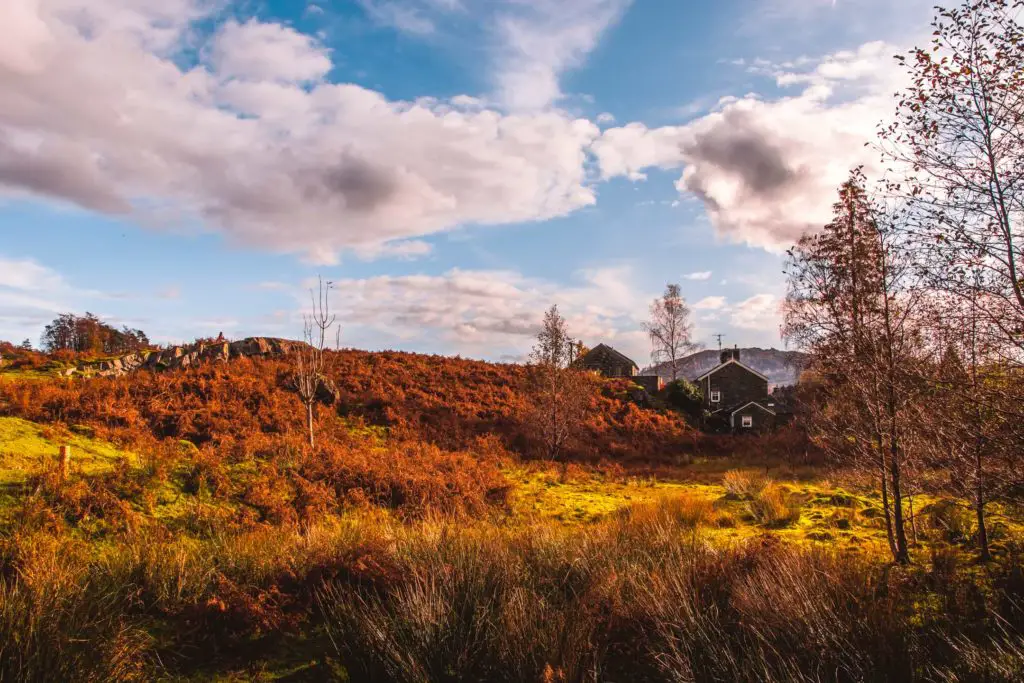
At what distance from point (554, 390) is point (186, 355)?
18.4 meters

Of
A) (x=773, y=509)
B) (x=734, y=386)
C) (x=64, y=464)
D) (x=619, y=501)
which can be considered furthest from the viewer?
(x=734, y=386)

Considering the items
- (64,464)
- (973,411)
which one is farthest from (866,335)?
(64,464)

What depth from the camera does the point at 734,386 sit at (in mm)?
41000

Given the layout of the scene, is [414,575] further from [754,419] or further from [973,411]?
[754,419]

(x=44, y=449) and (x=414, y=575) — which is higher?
(x=44, y=449)

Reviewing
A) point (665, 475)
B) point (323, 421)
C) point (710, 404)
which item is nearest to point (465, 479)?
point (323, 421)

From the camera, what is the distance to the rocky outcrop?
23.9 meters

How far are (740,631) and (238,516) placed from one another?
10274 mm

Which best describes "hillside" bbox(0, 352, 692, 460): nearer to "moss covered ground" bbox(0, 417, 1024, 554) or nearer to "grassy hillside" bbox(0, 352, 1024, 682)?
"grassy hillside" bbox(0, 352, 1024, 682)

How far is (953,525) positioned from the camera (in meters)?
12.7

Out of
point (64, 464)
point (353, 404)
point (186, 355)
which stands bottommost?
point (64, 464)

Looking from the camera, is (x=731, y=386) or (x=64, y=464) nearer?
(x=64, y=464)

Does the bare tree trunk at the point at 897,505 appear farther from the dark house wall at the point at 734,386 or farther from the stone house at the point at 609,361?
the stone house at the point at 609,361

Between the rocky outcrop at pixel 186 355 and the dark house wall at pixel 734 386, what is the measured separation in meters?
30.4
